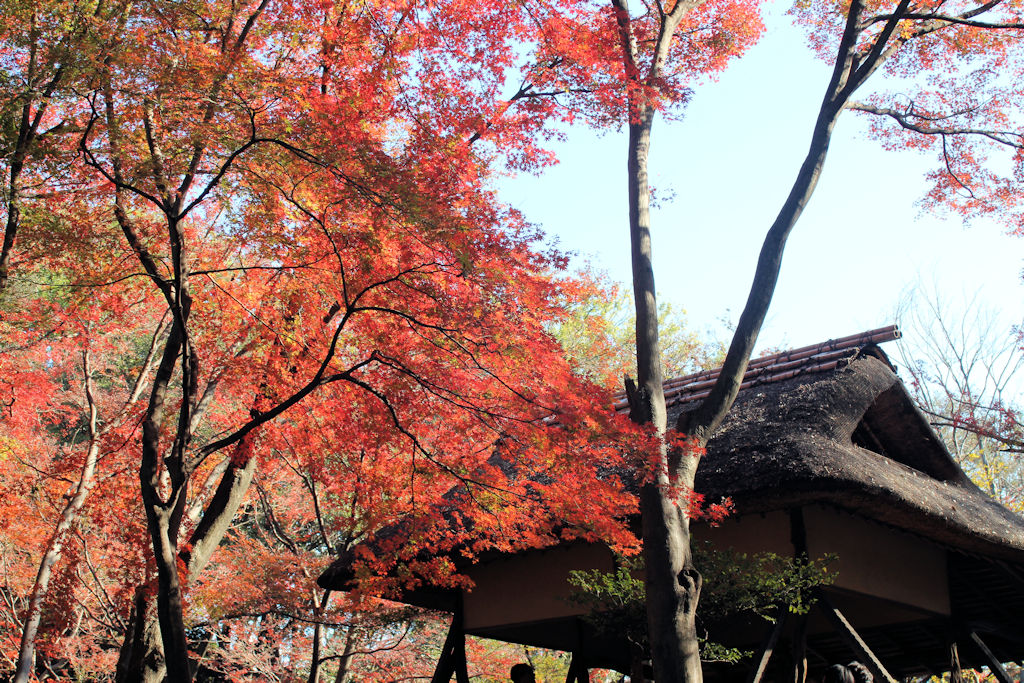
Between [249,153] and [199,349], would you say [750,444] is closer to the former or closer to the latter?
[249,153]

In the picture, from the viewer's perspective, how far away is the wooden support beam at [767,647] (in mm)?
5477

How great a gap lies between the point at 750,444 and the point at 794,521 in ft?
2.30

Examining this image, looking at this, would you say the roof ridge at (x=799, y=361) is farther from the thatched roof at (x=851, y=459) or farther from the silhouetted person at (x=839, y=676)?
the silhouetted person at (x=839, y=676)

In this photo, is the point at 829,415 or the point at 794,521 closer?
the point at 794,521

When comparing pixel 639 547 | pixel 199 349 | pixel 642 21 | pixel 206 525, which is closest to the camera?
pixel 639 547

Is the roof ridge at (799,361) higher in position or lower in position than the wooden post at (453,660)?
higher

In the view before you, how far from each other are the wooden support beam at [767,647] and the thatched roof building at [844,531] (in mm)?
73

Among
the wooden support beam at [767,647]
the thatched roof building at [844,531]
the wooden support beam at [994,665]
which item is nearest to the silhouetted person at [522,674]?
the thatched roof building at [844,531]

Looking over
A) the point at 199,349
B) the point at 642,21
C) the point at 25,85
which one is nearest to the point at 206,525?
the point at 199,349

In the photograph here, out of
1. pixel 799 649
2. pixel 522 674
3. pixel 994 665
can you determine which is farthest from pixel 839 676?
pixel 994 665

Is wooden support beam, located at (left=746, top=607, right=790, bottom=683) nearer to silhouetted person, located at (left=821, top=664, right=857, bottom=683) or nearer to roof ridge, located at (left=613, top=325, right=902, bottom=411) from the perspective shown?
silhouetted person, located at (left=821, top=664, right=857, bottom=683)

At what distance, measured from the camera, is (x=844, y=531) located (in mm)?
6699

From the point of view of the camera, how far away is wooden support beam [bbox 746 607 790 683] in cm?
548

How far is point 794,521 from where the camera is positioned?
246 inches
